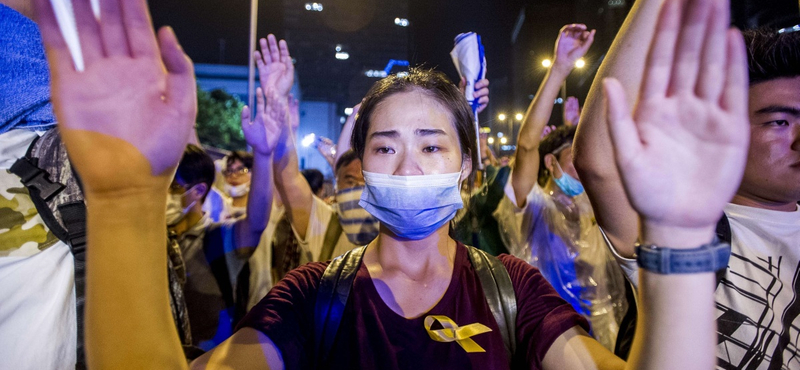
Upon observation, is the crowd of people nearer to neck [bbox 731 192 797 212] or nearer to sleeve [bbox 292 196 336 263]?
neck [bbox 731 192 797 212]

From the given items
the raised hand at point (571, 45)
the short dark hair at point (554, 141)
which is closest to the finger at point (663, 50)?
the raised hand at point (571, 45)

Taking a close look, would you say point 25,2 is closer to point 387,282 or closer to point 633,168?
point 387,282

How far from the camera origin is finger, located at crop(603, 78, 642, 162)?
2.96 ft

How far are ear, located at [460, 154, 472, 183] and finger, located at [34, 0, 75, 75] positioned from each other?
61.8 inches

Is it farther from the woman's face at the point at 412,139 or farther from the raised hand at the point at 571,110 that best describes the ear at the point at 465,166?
the raised hand at the point at 571,110

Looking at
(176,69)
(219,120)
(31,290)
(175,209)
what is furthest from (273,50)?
(219,120)

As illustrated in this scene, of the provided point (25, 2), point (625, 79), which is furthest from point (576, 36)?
point (25, 2)

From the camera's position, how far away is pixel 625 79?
4.03 ft

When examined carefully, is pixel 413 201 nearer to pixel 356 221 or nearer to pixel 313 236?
pixel 356 221

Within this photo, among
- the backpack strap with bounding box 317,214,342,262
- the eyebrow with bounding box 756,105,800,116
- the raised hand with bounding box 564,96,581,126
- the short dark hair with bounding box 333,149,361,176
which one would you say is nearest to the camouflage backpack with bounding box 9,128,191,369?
the backpack strap with bounding box 317,214,342,262

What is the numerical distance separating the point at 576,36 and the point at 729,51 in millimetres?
2083

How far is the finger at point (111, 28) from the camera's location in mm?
815

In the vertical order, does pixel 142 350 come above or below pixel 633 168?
below

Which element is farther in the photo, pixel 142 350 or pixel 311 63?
pixel 311 63
